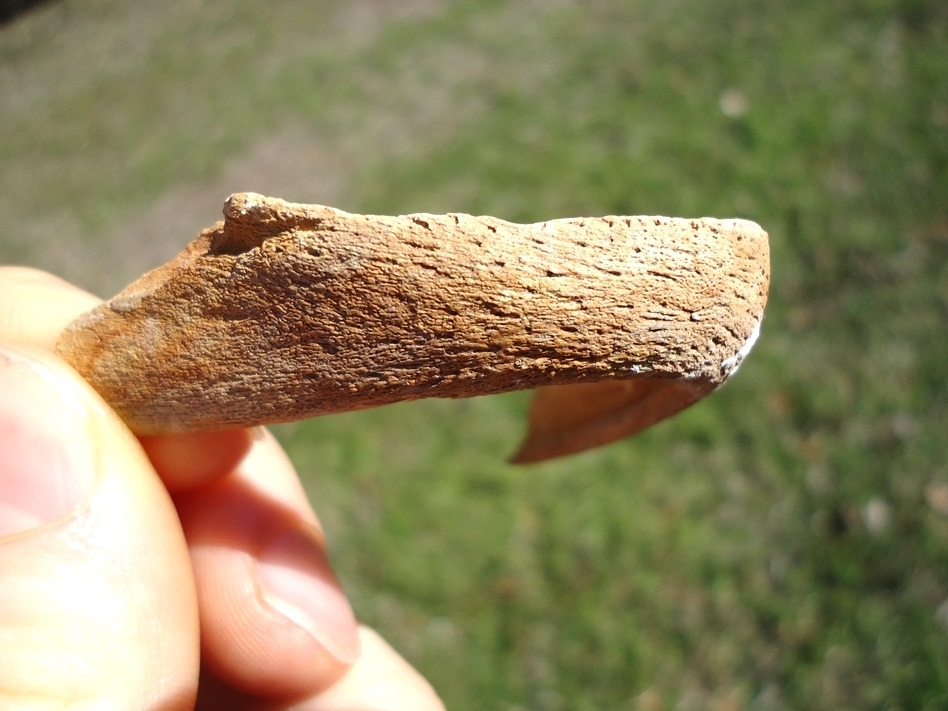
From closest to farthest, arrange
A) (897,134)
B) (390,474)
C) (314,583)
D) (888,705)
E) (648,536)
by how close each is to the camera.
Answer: (314,583) < (888,705) < (648,536) < (390,474) < (897,134)

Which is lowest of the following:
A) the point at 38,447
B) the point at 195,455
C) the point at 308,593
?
the point at 308,593

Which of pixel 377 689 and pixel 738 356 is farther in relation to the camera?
pixel 377 689

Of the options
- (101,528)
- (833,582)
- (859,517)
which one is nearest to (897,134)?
(859,517)

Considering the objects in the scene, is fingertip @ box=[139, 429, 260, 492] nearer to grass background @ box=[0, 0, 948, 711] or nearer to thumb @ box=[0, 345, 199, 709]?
thumb @ box=[0, 345, 199, 709]

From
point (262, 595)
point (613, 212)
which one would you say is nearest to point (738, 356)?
point (262, 595)

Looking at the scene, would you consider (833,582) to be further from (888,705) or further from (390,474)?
(390,474)

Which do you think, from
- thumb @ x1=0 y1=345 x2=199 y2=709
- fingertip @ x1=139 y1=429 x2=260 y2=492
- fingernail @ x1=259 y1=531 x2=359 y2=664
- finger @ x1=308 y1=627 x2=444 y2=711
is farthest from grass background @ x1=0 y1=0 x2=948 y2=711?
thumb @ x1=0 y1=345 x2=199 y2=709

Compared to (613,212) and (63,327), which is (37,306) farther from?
(613,212)
